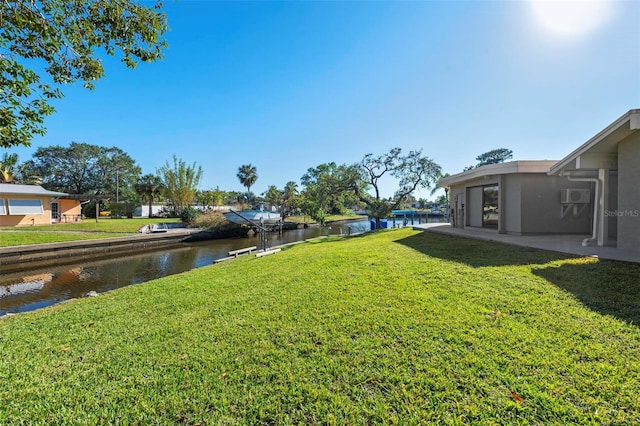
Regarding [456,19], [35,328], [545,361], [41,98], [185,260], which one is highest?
[456,19]

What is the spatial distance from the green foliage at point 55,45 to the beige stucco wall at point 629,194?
9.23 m

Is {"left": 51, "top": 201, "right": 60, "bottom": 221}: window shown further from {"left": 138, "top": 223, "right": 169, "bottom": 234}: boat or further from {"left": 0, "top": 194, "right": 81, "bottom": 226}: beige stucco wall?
{"left": 138, "top": 223, "right": 169, "bottom": 234}: boat

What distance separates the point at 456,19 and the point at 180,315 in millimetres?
10402

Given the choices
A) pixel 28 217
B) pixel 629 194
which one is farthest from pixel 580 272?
pixel 28 217

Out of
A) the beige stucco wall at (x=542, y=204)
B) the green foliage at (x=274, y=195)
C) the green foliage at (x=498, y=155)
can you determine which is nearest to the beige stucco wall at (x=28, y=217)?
the green foliage at (x=274, y=195)

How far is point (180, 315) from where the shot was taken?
4.04 meters

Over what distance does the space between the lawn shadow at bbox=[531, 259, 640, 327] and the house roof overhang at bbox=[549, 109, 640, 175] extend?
2804 millimetres

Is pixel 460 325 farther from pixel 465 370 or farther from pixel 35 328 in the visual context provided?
pixel 35 328

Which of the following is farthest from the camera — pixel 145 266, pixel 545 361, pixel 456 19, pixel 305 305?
pixel 145 266

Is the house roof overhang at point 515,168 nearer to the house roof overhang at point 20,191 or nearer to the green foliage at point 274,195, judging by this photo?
the green foliage at point 274,195

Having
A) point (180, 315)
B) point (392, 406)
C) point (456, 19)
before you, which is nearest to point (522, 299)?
point (392, 406)

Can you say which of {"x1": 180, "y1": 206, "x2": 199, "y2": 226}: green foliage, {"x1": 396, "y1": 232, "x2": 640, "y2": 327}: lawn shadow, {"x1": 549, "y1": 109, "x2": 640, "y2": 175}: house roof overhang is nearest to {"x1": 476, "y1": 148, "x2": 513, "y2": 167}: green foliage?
{"x1": 549, "y1": 109, "x2": 640, "y2": 175}: house roof overhang

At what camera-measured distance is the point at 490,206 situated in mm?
11086

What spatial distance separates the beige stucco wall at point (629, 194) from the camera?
567cm
